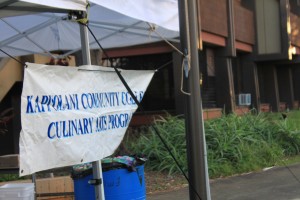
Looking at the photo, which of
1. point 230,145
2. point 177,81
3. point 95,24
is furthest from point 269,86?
point 95,24

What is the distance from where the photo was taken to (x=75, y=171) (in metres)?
5.28

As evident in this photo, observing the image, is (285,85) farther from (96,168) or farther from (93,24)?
(96,168)

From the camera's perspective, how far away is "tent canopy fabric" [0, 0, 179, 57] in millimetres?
4832

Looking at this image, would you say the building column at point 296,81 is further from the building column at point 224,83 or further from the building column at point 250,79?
the building column at point 224,83

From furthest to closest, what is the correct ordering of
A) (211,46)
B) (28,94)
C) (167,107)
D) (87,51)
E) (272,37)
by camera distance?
(272,37)
(211,46)
(167,107)
(87,51)
(28,94)

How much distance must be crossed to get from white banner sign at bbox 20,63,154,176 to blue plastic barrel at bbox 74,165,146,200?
29cm

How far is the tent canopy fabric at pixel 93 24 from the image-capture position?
483cm

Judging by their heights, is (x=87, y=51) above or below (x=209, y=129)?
above

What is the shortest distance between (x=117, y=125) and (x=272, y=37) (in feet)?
64.0

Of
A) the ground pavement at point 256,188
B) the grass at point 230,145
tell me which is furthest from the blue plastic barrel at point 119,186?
the grass at point 230,145

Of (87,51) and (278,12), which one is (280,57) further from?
(87,51)

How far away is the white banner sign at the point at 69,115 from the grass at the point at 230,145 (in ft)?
16.3

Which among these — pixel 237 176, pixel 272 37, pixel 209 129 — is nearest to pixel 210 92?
pixel 272 37

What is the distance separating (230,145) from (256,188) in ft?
7.21
